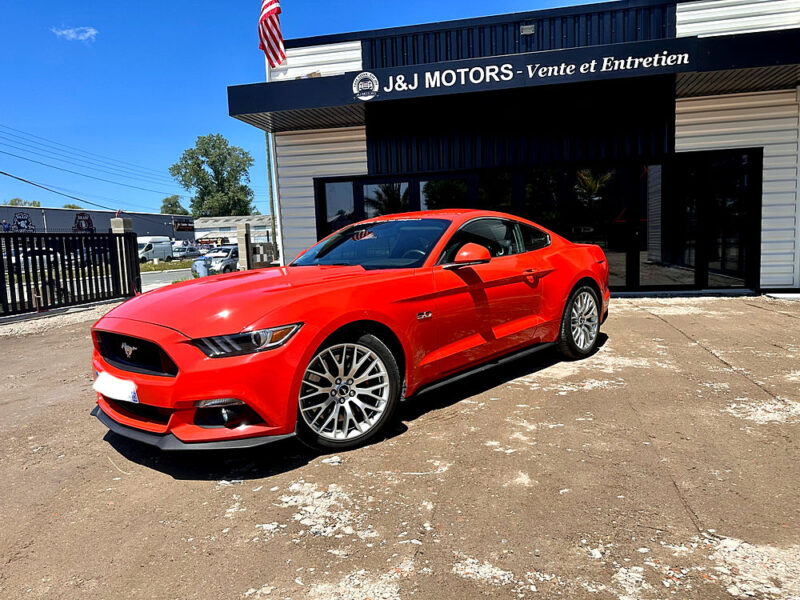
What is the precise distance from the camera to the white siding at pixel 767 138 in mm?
9594

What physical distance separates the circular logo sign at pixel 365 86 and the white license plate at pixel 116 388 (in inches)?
279

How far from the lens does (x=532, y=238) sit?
498cm

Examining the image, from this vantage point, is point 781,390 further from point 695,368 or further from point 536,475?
point 536,475

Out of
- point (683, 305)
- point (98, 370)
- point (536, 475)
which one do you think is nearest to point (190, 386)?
point (98, 370)

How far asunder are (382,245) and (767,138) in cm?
912

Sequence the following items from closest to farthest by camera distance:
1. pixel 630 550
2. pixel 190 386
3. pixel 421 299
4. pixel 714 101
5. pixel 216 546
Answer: pixel 630 550 < pixel 216 546 < pixel 190 386 < pixel 421 299 < pixel 714 101

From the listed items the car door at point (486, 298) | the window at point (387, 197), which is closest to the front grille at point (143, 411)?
the car door at point (486, 298)

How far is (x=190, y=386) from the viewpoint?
276 centimetres

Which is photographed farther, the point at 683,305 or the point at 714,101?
the point at 714,101

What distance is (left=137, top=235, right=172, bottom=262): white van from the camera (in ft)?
146

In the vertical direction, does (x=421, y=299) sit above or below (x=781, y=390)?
above

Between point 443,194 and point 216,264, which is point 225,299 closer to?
point 443,194

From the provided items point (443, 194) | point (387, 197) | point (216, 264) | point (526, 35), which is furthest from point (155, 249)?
point (526, 35)

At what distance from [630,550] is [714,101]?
33.1 ft
